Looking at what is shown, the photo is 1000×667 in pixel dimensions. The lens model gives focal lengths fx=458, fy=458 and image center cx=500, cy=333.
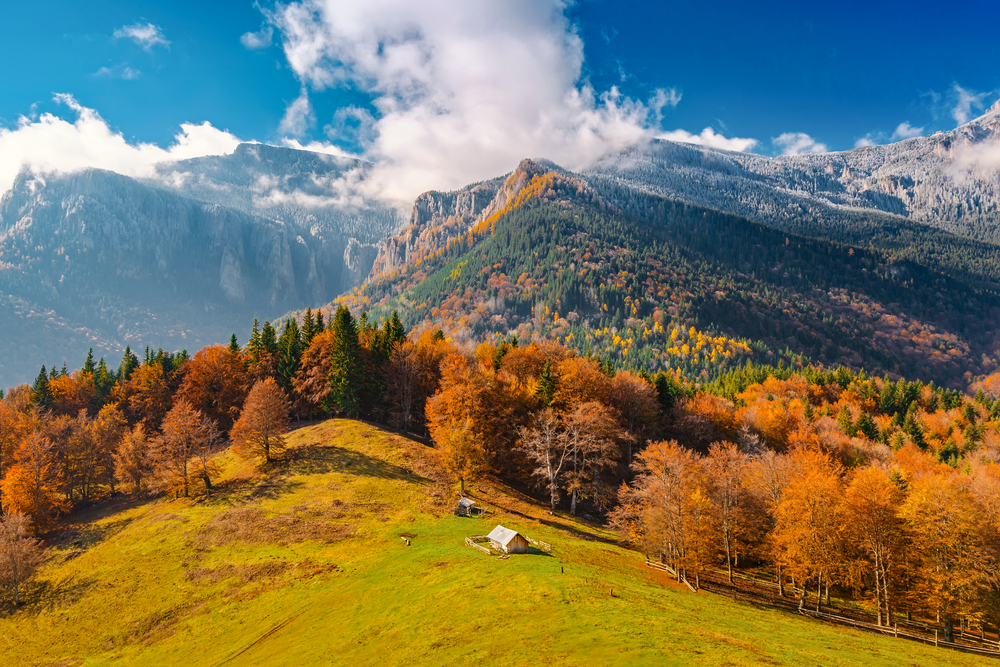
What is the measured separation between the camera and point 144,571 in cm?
5109

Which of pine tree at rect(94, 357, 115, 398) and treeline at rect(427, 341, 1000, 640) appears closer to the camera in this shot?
treeline at rect(427, 341, 1000, 640)

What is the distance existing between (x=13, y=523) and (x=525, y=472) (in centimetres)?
6774

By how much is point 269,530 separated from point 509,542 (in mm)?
30928

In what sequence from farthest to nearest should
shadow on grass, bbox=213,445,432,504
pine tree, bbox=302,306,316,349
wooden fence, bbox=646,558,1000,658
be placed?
pine tree, bbox=302,306,316,349
shadow on grass, bbox=213,445,432,504
wooden fence, bbox=646,558,1000,658

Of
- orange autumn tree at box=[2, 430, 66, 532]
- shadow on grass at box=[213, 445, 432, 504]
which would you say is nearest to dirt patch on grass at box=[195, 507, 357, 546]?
shadow on grass at box=[213, 445, 432, 504]

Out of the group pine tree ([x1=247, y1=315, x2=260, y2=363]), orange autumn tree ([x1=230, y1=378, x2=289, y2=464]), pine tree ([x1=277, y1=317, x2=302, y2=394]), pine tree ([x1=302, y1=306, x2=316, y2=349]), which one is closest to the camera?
orange autumn tree ([x1=230, y1=378, x2=289, y2=464])

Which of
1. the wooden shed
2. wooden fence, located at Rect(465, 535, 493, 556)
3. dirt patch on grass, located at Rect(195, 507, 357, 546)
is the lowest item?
dirt patch on grass, located at Rect(195, 507, 357, 546)

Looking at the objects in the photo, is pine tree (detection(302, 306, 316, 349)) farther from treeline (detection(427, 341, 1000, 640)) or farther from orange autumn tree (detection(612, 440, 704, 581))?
orange autumn tree (detection(612, 440, 704, 581))

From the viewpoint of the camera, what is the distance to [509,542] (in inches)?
1892

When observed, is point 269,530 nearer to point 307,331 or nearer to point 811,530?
point 307,331

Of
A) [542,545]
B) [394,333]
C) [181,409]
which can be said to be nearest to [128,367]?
[181,409]

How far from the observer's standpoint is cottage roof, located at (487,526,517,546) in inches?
1904

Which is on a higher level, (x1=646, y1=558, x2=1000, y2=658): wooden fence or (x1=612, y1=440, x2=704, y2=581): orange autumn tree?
(x1=612, y1=440, x2=704, y2=581): orange autumn tree

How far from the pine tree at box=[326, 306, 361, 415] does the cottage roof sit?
50874 mm
